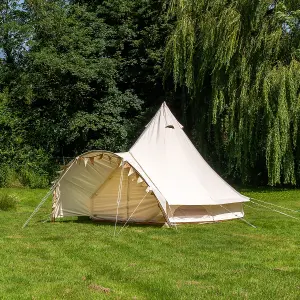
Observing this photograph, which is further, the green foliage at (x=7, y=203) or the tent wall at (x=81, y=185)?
the green foliage at (x=7, y=203)

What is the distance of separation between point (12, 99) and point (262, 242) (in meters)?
16.8

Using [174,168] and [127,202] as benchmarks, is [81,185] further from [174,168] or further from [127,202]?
[174,168]

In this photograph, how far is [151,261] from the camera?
273 inches

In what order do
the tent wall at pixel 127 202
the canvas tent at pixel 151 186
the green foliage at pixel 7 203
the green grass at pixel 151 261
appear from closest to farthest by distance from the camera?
the green grass at pixel 151 261 → the canvas tent at pixel 151 186 → the tent wall at pixel 127 202 → the green foliage at pixel 7 203

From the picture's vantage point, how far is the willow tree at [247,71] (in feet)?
51.0

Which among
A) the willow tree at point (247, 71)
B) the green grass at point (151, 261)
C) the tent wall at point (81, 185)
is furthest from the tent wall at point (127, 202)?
the willow tree at point (247, 71)

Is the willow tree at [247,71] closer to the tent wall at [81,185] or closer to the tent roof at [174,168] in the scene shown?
the tent roof at [174,168]

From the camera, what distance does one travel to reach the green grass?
5.31 m

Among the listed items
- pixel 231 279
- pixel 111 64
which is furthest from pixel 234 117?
pixel 231 279

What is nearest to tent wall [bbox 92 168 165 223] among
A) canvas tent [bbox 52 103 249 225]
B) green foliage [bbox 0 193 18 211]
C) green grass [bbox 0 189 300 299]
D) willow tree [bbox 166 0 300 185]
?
canvas tent [bbox 52 103 249 225]

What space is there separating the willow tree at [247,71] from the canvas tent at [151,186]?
186 inches

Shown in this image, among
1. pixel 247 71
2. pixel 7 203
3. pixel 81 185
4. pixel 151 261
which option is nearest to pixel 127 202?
pixel 81 185

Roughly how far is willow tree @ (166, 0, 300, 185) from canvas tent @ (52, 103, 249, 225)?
4730 mm

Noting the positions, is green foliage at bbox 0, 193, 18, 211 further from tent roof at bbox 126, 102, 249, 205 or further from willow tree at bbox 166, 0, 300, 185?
willow tree at bbox 166, 0, 300, 185
